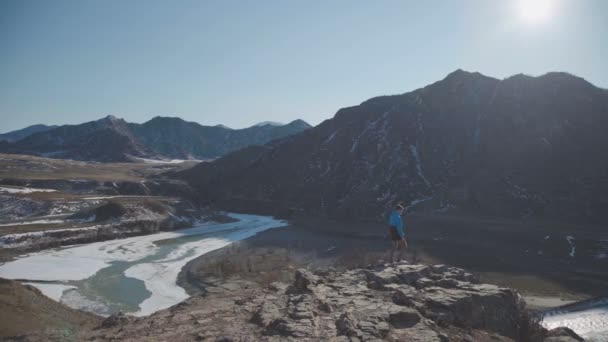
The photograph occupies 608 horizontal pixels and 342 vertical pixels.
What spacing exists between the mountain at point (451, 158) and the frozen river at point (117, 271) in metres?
48.9

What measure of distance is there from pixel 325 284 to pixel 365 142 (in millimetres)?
100649

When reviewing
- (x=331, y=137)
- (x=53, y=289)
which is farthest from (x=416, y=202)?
(x=53, y=289)

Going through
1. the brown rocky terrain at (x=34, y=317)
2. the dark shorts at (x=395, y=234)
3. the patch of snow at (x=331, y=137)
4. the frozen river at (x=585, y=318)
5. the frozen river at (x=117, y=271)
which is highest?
the patch of snow at (x=331, y=137)

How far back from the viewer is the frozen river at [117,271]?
2841 cm

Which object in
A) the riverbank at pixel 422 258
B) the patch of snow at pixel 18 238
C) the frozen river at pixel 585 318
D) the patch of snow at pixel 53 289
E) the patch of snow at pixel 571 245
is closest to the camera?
the frozen river at pixel 585 318

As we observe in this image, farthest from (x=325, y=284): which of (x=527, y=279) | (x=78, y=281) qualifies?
(x=527, y=279)

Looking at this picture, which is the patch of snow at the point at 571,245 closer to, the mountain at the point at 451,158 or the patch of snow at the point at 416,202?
the mountain at the point at 451,158

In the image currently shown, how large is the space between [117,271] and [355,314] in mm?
31775

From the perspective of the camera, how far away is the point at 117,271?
38094 mm

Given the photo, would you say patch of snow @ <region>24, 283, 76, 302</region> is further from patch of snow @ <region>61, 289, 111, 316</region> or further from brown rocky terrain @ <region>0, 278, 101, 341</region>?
brown rocky terrain @ <region>0, 278, 101, 341</region>

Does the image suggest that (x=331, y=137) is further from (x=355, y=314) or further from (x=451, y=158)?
(x=355, y=314)

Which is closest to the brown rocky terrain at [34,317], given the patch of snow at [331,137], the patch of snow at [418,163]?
the patch of snow at [418,163]

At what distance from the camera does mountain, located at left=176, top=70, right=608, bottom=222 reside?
3435 inches

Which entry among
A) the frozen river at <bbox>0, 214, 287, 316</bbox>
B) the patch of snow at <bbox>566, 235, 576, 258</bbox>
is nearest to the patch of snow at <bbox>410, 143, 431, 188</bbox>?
the patch of snow at <bbox>566, 235, 576, 258</bbox>
